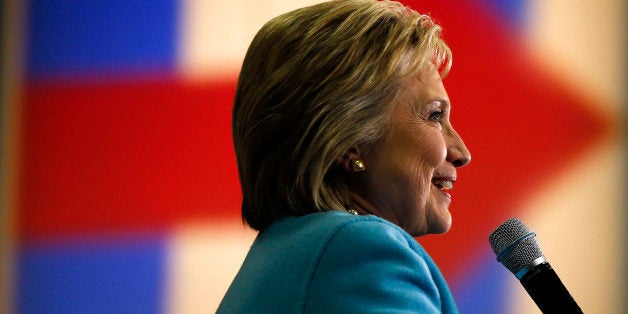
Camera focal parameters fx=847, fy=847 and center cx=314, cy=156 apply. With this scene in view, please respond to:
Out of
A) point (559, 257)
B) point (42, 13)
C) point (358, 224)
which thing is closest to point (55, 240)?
point (42, 13)

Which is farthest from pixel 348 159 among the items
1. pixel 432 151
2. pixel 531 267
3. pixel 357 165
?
pixel 531 267

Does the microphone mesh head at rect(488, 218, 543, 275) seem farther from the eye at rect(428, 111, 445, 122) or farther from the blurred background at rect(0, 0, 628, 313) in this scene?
the blurred background at rect(0, 0, 628, 313)

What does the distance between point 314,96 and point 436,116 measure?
0.20m

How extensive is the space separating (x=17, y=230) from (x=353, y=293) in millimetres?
1672

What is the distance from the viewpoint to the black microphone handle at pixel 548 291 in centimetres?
88

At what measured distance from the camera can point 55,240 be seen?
7.30 feet

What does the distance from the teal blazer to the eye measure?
0.28 meters

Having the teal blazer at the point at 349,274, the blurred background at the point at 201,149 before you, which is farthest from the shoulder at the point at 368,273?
the blurred background at the point at 201,149

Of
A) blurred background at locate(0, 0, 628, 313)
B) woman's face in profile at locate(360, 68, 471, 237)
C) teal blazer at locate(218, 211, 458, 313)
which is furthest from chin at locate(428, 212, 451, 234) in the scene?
blurred background at locate(0, 0, 628, 313)

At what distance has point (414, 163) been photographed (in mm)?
1069

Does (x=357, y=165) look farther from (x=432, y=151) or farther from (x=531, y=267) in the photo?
(x=531, y=267)

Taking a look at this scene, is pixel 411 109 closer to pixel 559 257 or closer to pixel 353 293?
pixel 353 293

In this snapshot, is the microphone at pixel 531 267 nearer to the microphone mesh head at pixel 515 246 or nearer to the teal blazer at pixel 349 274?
the microphone mesh head at pixel 515 246

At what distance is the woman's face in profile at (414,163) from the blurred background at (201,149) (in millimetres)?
1065
